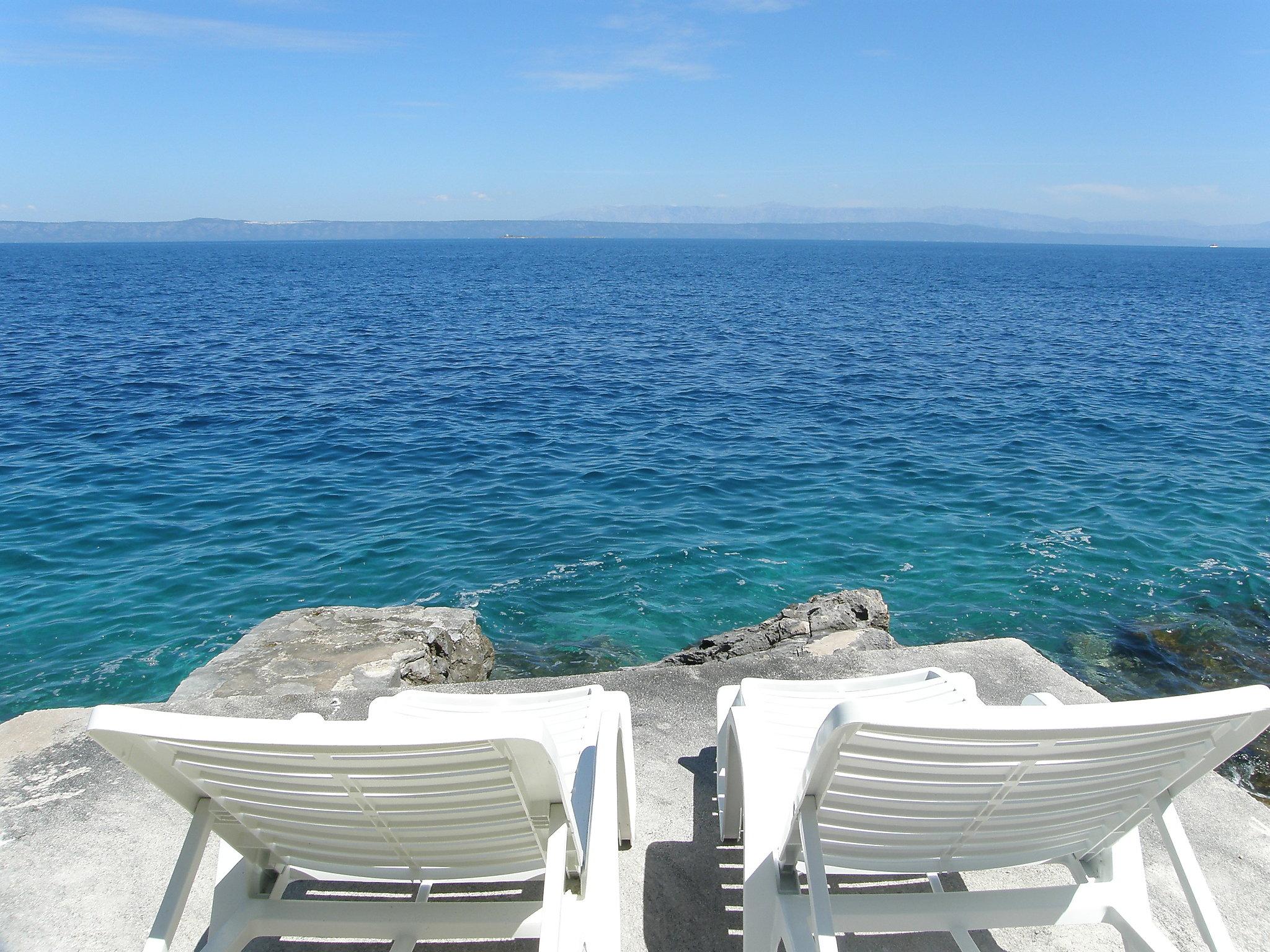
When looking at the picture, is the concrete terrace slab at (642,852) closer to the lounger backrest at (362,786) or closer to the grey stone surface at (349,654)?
the lounger backrest at (362,786)

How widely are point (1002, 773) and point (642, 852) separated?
1689 mm

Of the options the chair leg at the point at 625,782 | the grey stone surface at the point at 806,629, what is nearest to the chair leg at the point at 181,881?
the chair leg at the point at 625,782

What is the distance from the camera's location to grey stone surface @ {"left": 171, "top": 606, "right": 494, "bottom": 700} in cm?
589

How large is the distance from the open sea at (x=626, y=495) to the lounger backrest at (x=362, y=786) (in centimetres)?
522

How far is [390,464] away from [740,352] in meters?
15.1

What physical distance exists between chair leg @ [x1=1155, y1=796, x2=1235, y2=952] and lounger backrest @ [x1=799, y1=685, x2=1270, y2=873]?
0.06m

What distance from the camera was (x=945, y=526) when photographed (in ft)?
36.5

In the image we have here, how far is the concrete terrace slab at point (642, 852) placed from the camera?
2.95 metres

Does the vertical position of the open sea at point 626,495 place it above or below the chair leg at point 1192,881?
below

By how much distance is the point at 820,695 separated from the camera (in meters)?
3.34

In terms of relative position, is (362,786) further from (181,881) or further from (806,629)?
(806,629)

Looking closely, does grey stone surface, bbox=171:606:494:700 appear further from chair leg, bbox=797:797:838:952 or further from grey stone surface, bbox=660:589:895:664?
chair leg, bbox=797:797:838:952

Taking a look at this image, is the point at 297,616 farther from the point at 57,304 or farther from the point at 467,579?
the point at 57,304

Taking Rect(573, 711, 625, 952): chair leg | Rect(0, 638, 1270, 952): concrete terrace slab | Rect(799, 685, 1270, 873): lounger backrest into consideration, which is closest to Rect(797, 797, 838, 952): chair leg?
Rect(799, 685, 1270, 873): lounger backrest
